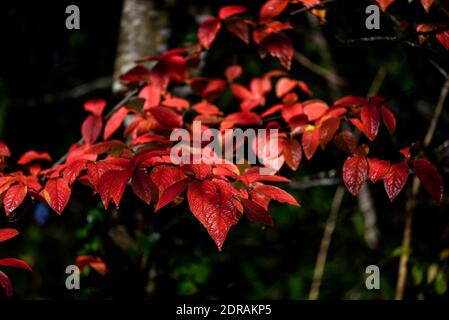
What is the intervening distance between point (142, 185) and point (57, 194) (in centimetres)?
21

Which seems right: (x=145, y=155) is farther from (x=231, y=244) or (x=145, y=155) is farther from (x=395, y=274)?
(x=395, y=274)

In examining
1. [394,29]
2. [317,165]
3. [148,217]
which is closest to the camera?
[394,29]

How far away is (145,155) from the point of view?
86cm

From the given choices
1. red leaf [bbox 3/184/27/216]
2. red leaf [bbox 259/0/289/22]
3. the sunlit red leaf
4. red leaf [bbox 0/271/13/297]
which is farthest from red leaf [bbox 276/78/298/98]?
red leaf [bbox 0/271/13/297]

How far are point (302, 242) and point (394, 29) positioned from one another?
1409mm

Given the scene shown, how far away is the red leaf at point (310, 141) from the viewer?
41.2 inches

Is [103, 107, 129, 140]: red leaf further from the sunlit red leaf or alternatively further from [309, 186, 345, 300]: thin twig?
[309, 186, 345, 300]: thin twig

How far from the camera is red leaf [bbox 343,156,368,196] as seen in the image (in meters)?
0.93

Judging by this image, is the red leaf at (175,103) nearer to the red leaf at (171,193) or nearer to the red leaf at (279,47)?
the red leaf at (279,47)

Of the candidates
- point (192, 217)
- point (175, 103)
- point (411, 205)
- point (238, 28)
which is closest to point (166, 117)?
point (175, 103)

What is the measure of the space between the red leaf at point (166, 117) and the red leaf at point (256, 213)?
418mm

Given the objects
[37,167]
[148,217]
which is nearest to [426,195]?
[148,217]

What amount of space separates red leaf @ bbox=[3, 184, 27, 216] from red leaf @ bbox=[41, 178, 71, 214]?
47 mm

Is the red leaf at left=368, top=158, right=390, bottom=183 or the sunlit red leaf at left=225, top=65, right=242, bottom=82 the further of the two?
the sunlit red leaf at left=225, top=65, right=242, bottom=82
